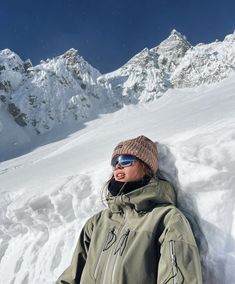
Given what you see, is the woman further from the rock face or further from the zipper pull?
the rock face

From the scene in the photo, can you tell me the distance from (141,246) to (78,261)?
61 centimetres

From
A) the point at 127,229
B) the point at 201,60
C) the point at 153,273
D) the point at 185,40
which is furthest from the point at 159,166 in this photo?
the point at 185,40

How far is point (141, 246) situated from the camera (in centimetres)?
256

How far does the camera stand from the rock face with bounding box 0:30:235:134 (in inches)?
3403

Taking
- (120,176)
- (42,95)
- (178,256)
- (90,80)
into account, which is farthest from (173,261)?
(90,80)

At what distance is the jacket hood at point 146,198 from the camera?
274 cm

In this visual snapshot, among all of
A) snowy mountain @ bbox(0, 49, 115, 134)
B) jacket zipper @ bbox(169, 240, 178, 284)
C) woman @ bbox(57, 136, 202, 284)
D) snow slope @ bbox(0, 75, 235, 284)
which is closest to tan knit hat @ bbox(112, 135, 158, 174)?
woman @ bbox(57, 136, 202, 284)

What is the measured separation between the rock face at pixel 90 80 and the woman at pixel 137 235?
80930mm

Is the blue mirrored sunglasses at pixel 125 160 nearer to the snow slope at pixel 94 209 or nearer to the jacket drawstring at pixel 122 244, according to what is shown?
the snow slope at pixel 94 209

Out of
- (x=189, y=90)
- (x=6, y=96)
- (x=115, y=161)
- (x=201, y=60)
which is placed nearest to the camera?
(x=115, y=161)

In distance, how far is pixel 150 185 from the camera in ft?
9.11

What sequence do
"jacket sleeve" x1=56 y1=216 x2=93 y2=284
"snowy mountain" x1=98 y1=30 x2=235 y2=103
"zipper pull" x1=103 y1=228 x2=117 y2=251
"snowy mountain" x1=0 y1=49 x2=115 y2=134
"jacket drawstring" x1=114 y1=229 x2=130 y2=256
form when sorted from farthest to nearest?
"snowy mountain" x1=98 y1=30 x2=235 y2=103 < "snowy mountain" x1=0 y1=49 x2=115 y2=134 < "jacket sleeve" x1=56 y1=216 x2=93 y2=284 < "zipper pull" x1=103 y1=228 x2=117 y2=251 < "jacket drawstring" x1=114 y1=229 x2=130 y2=256

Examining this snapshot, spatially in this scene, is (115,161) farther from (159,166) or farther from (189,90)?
(189,90)

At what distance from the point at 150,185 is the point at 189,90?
309 ft
